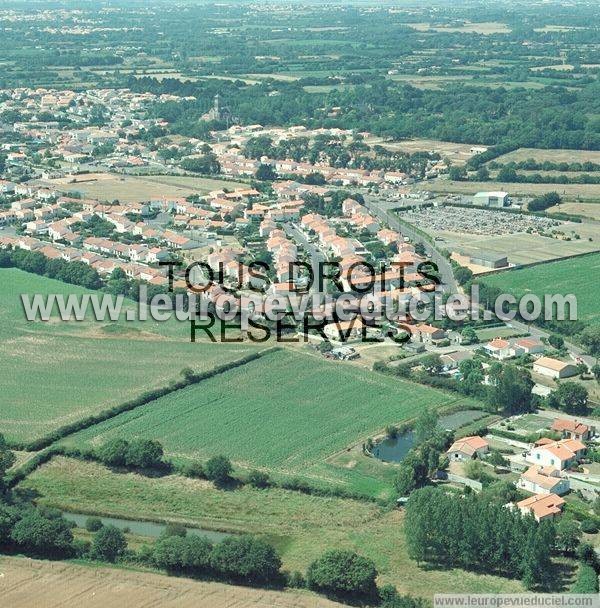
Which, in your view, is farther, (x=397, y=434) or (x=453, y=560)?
(x=397, y=434)

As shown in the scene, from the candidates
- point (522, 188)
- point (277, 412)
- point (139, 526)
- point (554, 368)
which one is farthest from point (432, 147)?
point (139, 526)

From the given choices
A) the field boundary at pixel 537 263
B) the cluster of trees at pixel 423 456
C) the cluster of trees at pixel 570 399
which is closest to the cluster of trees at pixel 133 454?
the cluster of trees at pixel 423 456

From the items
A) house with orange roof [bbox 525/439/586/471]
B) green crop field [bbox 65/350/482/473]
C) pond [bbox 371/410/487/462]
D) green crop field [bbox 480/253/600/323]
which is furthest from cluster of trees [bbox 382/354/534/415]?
green crop field [bbox 480/253/600/323]

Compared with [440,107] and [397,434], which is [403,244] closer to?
[397,434]

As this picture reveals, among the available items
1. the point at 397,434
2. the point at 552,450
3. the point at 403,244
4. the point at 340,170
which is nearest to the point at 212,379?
the point at 397,434

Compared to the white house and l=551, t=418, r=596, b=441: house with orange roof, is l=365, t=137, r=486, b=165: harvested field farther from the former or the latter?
l=551, t=418, r=596, b=441: house with orange roof

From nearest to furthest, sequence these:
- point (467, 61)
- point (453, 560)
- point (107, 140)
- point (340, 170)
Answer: point (453, 560), point (340, 170), point (107, 140), point (467, 61)

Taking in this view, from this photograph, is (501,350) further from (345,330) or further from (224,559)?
(224,559)
